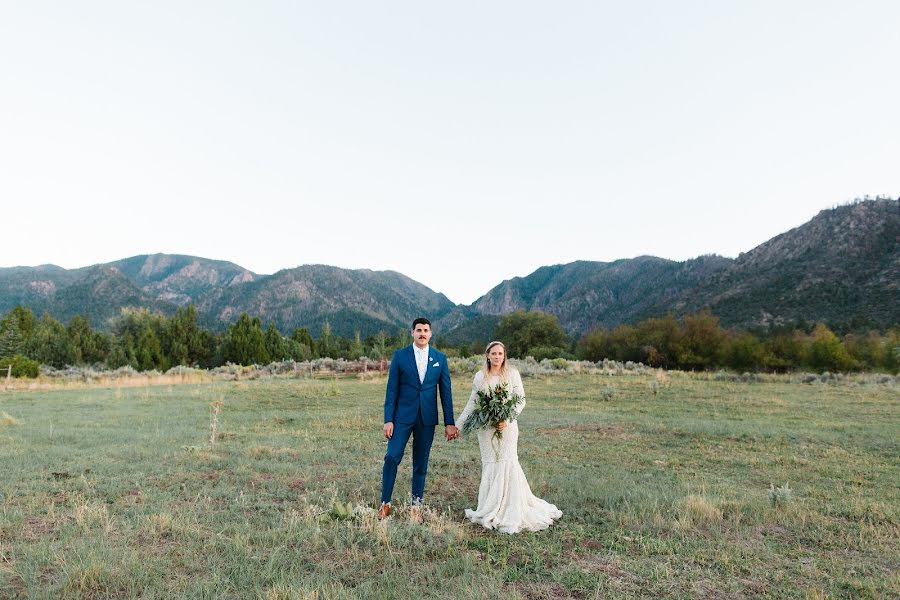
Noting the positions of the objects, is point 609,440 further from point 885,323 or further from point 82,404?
point 885,323

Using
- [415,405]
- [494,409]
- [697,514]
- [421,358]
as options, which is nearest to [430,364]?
[421,358]

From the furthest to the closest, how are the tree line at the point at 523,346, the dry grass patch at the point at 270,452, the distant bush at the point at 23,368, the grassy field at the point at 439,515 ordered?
the tree line at the point at 523,346 < the distant bush at the point at 23,368 < the dry grass patch at the point at 270,452 < the grassy field at the point at 439,515

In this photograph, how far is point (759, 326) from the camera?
73.2m

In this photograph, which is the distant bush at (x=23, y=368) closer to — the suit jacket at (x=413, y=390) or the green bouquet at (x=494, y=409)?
the suit jacket at (x=413, y=390)

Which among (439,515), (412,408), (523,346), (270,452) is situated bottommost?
(523,346)

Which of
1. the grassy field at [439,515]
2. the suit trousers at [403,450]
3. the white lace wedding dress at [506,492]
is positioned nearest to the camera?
the grassy field at [439,515]

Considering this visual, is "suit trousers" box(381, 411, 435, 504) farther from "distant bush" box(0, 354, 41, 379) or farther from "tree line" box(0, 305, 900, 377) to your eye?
"tree line" box(0, 305, 900, 377)

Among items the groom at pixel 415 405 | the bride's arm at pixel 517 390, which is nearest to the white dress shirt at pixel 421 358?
the groom at pixel 415 405

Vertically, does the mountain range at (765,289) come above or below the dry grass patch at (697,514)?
above

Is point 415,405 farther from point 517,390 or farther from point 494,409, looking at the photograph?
point 517,390

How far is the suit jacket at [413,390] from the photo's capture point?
6.10 meters

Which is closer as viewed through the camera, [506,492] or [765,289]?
[506,492]

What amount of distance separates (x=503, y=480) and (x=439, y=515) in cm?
99

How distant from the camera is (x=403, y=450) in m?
6.06
